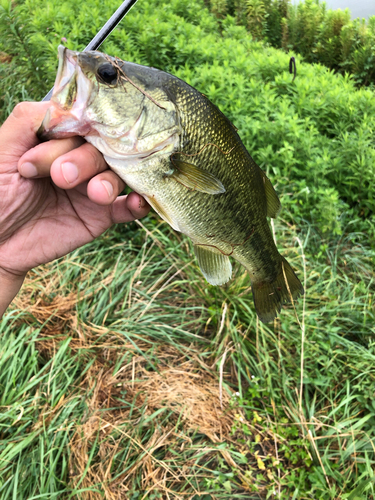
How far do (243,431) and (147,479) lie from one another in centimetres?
71

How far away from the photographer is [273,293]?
184 cm

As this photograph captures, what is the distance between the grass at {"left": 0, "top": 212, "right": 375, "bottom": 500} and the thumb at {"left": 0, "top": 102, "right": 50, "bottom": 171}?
1621mm

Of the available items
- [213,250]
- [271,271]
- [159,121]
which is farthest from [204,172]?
[271,271]

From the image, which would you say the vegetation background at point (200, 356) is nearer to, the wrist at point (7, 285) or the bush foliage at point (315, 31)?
the wrist at point (7, 285)

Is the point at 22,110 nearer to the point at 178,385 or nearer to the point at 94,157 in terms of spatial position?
the point at 94,157

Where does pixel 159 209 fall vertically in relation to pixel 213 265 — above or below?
above

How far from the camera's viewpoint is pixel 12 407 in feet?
7.38

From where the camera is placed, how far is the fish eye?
3.84 ft

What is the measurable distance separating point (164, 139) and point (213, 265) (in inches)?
24.8

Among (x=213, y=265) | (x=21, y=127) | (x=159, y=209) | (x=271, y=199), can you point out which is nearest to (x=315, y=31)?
(x=271, y=199)

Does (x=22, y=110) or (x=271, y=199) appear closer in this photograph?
(x=22, y=110)

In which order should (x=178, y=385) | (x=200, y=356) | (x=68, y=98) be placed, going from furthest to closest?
(x=200, y=356) < (x=178, y=385) < (x=68, y=98)

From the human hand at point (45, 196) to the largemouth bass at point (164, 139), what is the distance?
7cm

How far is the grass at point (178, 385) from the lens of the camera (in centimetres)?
220
